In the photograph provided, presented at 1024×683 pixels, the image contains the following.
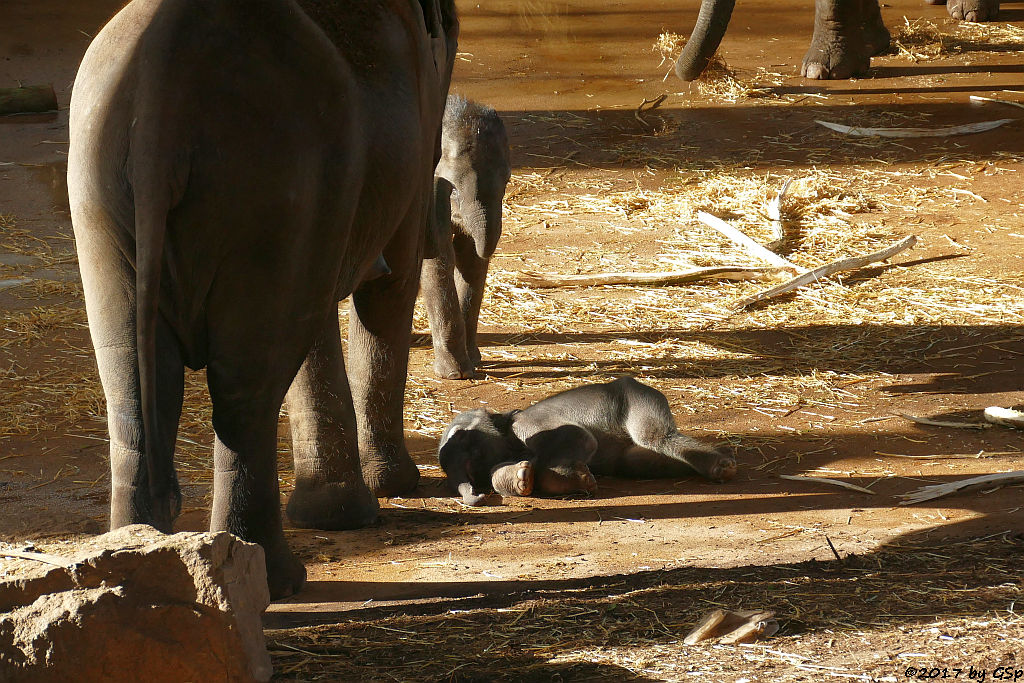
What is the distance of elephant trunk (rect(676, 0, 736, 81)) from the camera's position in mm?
9062

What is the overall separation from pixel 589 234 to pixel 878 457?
148 inches

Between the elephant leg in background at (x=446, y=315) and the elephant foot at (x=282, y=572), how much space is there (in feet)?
7.08

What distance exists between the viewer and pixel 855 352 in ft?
20.3

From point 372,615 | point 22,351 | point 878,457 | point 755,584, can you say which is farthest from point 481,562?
point 22,351

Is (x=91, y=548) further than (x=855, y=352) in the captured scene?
No

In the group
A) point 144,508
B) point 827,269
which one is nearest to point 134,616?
point 144,508

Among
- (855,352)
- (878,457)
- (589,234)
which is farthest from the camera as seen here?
(589,234)

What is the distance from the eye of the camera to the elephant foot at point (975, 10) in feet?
46.5

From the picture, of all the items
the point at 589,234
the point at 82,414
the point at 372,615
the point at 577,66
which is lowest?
the point at 372,615

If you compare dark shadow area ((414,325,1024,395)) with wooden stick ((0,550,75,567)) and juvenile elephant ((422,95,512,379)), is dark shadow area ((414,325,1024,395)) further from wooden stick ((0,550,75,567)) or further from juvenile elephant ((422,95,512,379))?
wooden stick ((0,550,75,567))

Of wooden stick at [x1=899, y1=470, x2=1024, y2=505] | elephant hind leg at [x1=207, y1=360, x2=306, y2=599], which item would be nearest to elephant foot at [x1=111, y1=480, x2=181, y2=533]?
elephant hind leg at [x1=207, y1=360, x2=306, y2=599]

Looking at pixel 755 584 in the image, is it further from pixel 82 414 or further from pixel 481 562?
pixel 82 414

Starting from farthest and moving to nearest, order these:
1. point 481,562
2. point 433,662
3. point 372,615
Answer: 1. point 481,562
2. point 372,615
3. point 433,662

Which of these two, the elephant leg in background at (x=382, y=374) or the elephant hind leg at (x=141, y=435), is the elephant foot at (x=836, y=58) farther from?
the elephant hind leg at (x=141, y=435)
